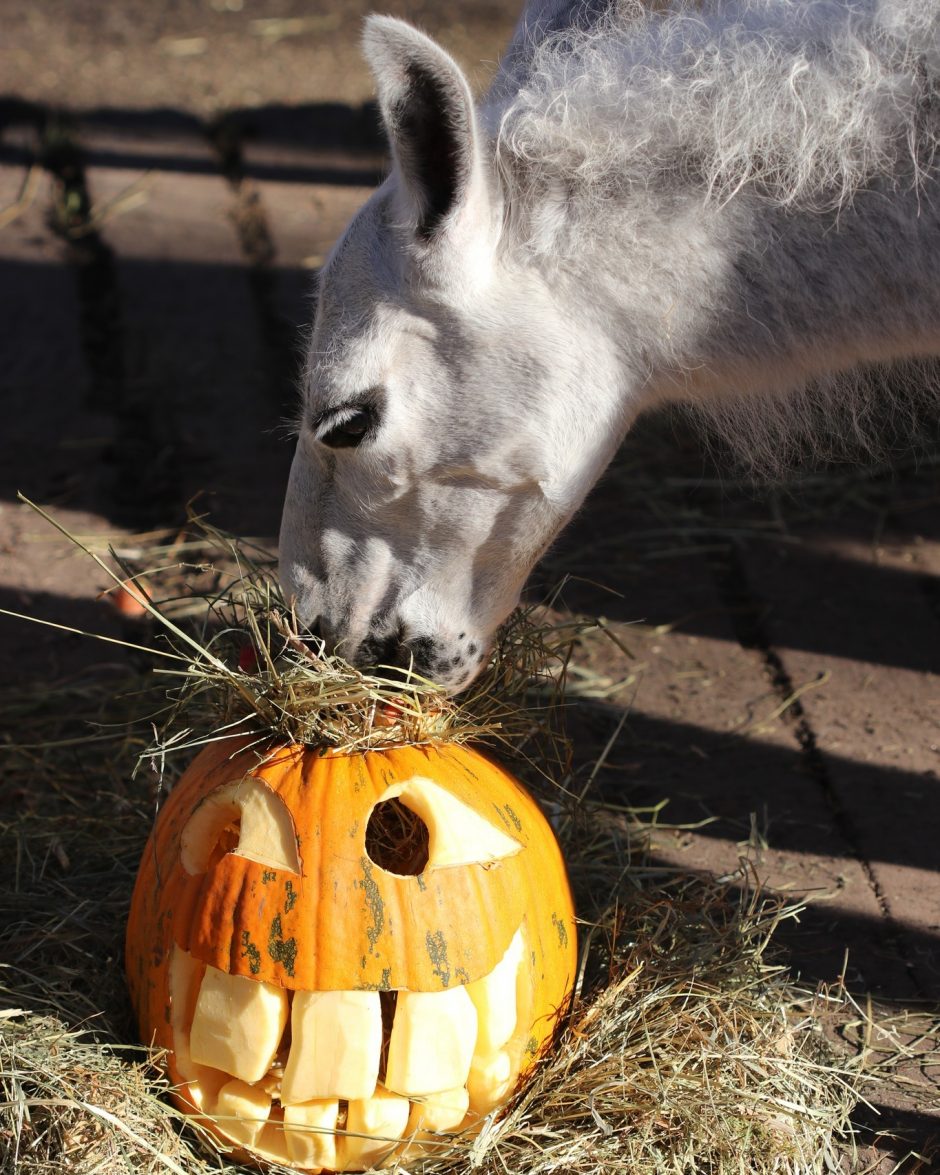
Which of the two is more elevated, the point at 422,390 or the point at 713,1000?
the point at 422,390

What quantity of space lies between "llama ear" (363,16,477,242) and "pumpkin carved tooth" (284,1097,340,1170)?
1641 millimetres

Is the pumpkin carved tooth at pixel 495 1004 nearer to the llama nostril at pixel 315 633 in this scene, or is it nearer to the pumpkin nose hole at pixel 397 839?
the pumpkin nose hole at pixel 397 839

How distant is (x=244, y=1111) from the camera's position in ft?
7.28

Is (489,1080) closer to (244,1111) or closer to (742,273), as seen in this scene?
(244,1111)

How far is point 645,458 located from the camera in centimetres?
529

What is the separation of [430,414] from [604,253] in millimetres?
474

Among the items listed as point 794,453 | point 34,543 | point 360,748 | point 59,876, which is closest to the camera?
point 360,748

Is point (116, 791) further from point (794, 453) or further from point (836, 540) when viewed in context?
point (836, 540)

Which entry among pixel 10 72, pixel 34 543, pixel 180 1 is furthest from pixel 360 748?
pixel 180 1

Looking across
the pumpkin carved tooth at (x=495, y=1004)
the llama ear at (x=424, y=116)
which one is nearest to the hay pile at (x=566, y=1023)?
the pumpkin carved tooth at (x=495, y=1004)

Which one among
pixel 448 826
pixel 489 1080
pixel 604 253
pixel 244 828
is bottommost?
pixel 489 1080

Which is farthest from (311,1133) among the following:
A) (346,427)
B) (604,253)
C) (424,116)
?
(424,116)

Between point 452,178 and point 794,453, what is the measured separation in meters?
1.32

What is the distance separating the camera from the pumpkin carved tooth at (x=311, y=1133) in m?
2.19
